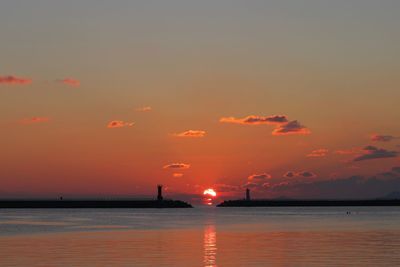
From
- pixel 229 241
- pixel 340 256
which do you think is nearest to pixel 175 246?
pixel 229 241

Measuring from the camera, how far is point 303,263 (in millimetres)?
46469

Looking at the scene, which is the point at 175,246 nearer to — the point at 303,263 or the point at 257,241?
→ the point at 257,241

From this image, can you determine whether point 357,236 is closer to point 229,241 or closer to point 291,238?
point 291,238

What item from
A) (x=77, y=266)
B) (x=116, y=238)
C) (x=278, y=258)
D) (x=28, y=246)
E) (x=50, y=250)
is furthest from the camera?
(x=116, y=238)

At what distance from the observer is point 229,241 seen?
221 feet

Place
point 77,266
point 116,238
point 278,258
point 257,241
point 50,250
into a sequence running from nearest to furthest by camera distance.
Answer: point 77,266 → point 278,258 → point 50,250 → point 257,241 → point 116,238

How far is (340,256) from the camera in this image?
50344 mm

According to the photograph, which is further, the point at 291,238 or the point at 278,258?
the point at 291,238

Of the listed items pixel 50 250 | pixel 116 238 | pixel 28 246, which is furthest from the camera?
pixel 116 238

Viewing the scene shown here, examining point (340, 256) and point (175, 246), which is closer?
point (340, 256)

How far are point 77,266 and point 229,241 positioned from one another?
24784 mm

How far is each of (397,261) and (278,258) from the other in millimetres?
7637

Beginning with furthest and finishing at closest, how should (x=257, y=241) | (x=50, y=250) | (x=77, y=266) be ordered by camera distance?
1. (x=257, y=241)
2. (x=50, y=250)
3. (x=77, y=266)

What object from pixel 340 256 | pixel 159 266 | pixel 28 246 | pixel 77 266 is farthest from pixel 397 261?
pixel 28 246
